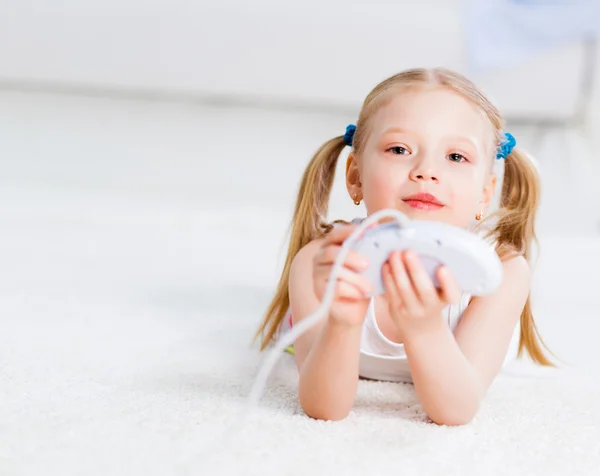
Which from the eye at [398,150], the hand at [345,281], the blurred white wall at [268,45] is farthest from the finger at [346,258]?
the blurred white wall at [268,45]

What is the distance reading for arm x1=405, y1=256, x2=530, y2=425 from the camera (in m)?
0.80

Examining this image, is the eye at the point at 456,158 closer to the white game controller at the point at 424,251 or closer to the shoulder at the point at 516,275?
the shoulder at the point at 516,275

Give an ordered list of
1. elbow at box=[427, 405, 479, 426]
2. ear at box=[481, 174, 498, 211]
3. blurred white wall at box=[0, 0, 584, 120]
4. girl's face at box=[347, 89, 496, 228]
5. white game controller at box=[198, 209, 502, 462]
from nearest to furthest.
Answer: white game controller at box=[198, 209, 502, 462] < elbow at box=[427, 405, 479, 426] < girl's face at box=[347, 89, 496, 228] < ear at box=[481, 174, 498, 211] < blurred white wall at box=[0, 0, 584, 120]

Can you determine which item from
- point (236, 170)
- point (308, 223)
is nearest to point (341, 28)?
point (236, 170)

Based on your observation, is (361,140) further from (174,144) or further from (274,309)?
(174,144)

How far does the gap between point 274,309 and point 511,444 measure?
45 centimetres

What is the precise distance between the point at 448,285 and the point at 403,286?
39 mm

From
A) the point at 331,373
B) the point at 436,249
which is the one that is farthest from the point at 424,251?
the point at 331,373

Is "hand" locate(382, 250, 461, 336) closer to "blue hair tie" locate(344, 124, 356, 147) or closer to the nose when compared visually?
the nose

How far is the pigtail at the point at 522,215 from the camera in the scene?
3.60 feet

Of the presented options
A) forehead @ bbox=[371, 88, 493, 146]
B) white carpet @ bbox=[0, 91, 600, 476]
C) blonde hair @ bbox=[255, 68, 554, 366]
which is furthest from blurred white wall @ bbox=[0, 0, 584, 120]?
forehead @ bbox=[371, 88, 493, 146]

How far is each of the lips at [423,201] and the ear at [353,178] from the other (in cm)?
15

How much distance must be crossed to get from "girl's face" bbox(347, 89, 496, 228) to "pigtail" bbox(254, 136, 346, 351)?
15 cm

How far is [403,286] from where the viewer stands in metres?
0.72
